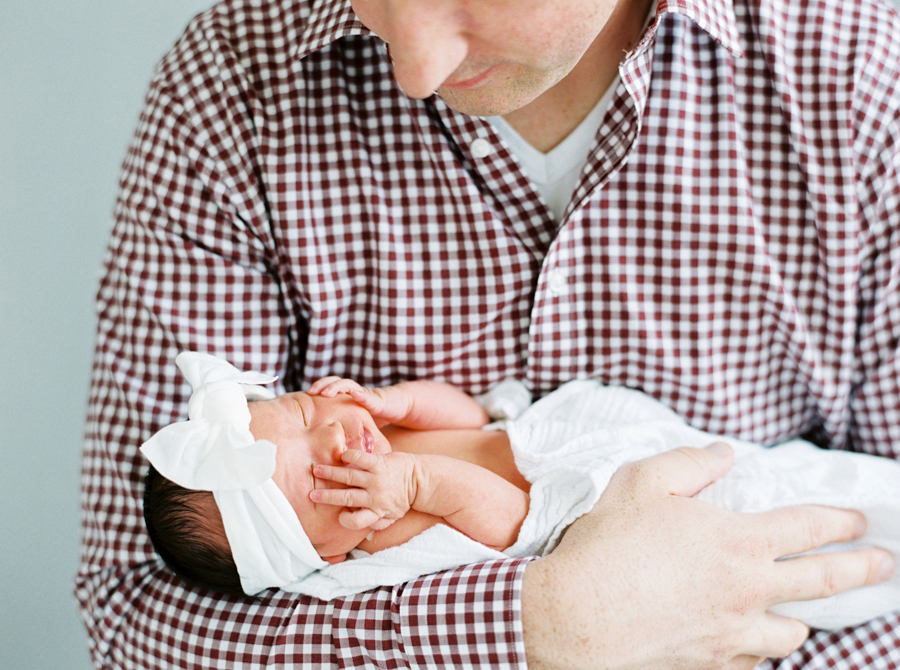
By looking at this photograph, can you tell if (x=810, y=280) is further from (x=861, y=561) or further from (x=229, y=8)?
(x=229, y=8)

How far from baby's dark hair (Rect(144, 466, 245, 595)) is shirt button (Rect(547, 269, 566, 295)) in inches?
25.8

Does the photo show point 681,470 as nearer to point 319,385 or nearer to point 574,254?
point 574,254

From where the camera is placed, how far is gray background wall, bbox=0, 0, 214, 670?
6.62 feet

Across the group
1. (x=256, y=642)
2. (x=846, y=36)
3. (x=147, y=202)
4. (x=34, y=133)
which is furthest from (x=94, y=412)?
(x=846, y=36)

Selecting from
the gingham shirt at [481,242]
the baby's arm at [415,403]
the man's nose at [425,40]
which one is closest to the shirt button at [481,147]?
the gingham shirt at [481,242]

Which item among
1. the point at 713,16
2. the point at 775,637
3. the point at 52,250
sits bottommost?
the point at 775,637

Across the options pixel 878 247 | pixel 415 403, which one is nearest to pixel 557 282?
pixel 415 403

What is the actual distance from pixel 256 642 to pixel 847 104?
1256 mm

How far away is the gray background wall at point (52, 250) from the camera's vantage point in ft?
6.62

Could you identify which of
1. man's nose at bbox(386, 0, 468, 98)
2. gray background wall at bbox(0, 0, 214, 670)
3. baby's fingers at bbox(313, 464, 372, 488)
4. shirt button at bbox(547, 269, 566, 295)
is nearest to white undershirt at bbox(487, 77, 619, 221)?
shirt button at bbox(547, 269, 566, 295)

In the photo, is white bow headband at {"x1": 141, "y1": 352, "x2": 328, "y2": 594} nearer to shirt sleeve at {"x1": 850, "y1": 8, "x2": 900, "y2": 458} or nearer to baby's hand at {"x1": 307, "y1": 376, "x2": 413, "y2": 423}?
baby's hand at {"x1": 307, "y1": 376, "x2": 413, "y2": 423}

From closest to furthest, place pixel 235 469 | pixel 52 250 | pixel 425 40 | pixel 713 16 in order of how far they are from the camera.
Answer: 1. pixel 425 40
2. pixel 235 469
3. pixel 713 16
4. pixel 52 250

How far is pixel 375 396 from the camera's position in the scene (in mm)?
1340

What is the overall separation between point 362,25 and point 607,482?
32.1 inches
